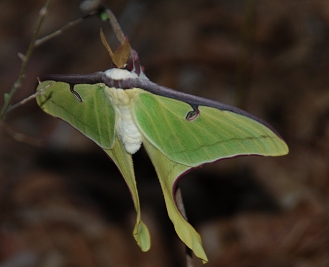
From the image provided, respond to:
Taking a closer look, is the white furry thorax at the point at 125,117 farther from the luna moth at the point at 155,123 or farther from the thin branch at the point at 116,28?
the thin branch at the point at 116,28

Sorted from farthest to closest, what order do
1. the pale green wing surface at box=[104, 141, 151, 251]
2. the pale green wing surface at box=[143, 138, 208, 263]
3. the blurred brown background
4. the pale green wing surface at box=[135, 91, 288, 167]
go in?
the blurred brown background < the pale green wing surface at box=[104, 141, 151, 251] < the pale green wing surface at box=[143, 138, 208, 263] < the pale green wing surface at box=[135, 91, 288, 167]

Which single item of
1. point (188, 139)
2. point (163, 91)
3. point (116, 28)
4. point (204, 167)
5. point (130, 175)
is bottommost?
point (204, 167)

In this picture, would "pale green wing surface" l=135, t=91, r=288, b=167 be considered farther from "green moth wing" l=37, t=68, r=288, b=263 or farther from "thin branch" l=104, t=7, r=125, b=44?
"thin branch" l=104, t=7, r=125, b=44

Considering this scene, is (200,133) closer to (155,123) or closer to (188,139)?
(188,139)

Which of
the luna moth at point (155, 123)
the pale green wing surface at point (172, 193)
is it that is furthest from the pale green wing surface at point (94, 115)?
the pale green wing surface at point (172, 193)

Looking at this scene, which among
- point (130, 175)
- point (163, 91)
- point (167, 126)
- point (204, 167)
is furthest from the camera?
point (204, 167)

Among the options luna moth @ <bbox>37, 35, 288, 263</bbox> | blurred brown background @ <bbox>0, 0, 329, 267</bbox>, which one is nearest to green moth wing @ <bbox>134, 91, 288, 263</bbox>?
luna moth @ <bbox>37, 35, 288, 263</bbox>

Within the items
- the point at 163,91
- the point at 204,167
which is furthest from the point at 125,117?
the point at 204,167
